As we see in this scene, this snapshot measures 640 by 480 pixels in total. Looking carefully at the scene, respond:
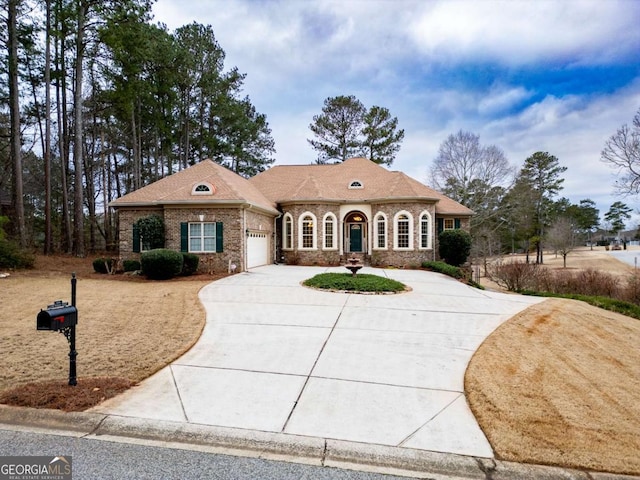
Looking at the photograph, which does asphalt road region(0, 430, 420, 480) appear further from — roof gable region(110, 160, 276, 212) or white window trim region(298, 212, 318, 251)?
white window trim region(298, 212, 318, 251)

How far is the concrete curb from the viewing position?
263 cm

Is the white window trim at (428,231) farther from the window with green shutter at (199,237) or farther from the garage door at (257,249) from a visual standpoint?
the window with green shutter at (199,237)

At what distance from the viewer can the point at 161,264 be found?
12844mm

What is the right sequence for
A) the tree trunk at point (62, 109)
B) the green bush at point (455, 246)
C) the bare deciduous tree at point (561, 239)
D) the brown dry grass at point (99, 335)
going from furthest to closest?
the bare deciduous tree at point (561, 239)
the green bush at point (455, 246)
the tree trunk at point (62, 109)
the brown dry grass at point (99, 335)

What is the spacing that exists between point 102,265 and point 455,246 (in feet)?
60.2

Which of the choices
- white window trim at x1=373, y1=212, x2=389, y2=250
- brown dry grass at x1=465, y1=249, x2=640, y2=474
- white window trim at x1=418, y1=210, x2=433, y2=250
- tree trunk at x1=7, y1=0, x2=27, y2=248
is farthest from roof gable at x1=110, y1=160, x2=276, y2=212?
brown dry grass at x1=465, y1=249, x2=640, y2=474

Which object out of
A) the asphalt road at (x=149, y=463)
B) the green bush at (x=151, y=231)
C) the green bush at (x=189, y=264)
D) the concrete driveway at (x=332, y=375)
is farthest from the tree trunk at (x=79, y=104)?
the asphalt road at (x=149, y=463)

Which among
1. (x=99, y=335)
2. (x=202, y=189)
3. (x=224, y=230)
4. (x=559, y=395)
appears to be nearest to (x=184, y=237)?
(x=224, y=230)

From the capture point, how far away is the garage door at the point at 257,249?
1612 centimetres

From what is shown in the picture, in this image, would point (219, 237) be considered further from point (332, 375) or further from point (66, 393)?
point (332, 375)

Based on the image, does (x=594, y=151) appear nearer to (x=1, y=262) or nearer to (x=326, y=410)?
(x=326, y=410)

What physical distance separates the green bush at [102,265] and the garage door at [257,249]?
629cm

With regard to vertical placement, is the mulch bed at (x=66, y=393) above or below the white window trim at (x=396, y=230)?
A: below

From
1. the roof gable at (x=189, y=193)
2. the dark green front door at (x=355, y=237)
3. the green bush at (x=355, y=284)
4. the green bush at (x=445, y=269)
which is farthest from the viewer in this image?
the dark green front door at (x=355, y=237)
